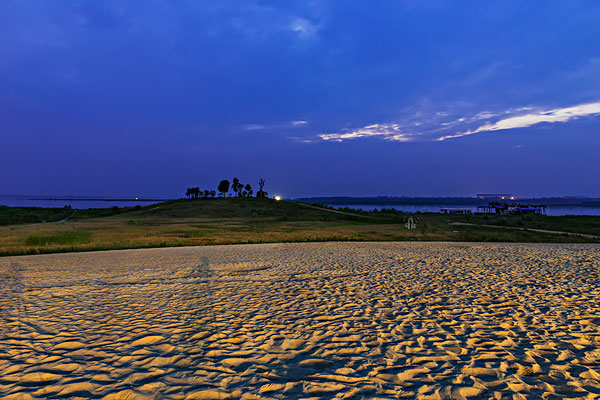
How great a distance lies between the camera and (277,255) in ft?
50.9

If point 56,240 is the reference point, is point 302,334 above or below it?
below

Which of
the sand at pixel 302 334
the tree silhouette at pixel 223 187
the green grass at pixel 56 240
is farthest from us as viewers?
the tree silhouette at pixel 223 187

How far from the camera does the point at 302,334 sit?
5.68 m

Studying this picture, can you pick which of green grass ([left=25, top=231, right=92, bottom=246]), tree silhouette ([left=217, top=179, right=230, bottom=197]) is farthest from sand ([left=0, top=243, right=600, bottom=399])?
tree silhouette ([left=217, top=179, right=230, bottom=197])

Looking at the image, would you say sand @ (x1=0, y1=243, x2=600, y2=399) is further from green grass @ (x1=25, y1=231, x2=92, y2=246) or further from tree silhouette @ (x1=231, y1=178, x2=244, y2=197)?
tree silhouette @ (x1=231, y1=178, x2=244, y2=197)

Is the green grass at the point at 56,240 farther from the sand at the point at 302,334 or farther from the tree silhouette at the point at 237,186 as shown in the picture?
the tree silhouette at the point at 237,186

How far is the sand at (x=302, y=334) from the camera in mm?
4039

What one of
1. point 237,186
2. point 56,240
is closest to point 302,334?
point 56,240

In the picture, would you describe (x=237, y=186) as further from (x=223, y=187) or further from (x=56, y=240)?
(x=56, y=240)

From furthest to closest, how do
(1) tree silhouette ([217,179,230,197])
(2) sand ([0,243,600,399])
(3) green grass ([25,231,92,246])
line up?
(1) tree silhouette ([217,179,230,197])
(3) green grass ([25,231,92,246])
(2) sand ([0,243,600,399])

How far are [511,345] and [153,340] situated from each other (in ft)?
18.5

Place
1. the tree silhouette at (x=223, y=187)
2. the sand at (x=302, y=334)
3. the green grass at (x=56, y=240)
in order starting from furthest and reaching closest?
the tree silhouette at (x=223, y=187)
the green grass at (x=56, y=240)
the sand at (x=302, y=334)

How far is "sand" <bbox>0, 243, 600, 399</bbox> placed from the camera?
159 inches

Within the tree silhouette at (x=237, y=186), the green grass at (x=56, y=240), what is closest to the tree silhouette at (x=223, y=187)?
the tree silhouette at (x=237, y=186)
